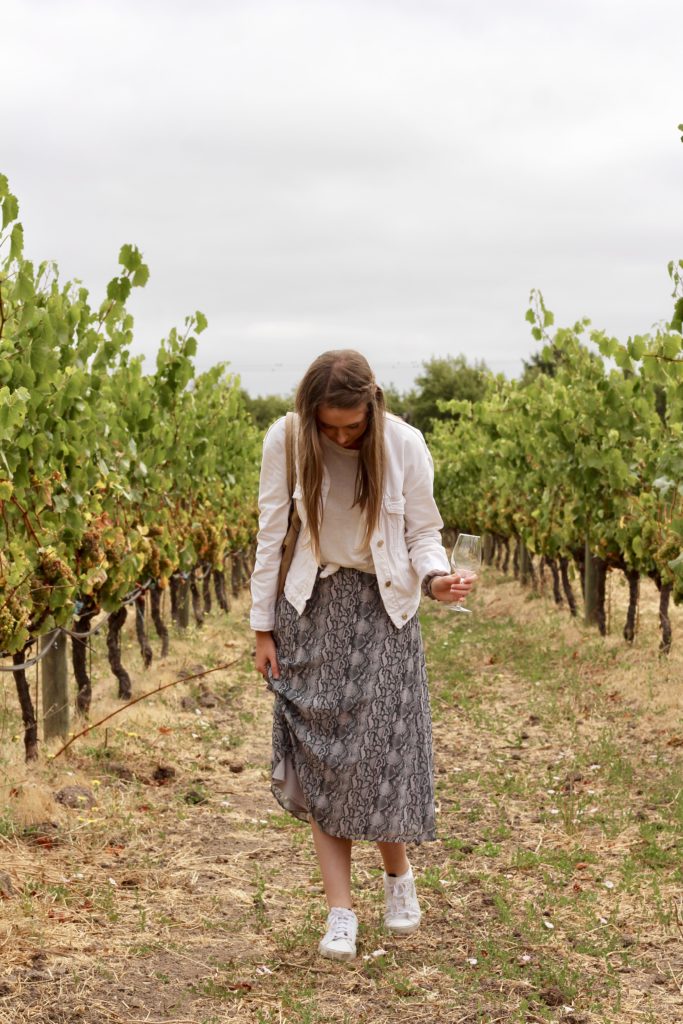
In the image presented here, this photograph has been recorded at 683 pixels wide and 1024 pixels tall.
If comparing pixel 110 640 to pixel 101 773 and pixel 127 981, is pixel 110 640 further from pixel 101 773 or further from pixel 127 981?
pixel 127 981

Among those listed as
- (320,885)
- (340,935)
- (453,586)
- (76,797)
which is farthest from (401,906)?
(76,797)

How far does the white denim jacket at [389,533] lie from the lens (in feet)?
11.2

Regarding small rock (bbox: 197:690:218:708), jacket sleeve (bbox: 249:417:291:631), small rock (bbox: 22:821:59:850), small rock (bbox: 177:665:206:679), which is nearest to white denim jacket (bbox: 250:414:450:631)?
jacket sleeve (bbox: 249:417:291:631)

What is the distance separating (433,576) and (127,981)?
58.6 inches

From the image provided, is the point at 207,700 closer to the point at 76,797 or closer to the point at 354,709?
the point at 76,797

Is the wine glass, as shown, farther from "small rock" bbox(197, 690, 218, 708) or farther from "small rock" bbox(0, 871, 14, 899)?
"small rock" bbox(197, 690, 218, 708)

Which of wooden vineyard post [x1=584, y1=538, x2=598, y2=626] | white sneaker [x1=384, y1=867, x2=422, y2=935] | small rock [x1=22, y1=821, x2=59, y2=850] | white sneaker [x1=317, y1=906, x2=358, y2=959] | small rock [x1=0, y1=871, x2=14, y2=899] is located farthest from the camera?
wooden vineyard post [x1=584, y1=538, x2=598, y2=626]

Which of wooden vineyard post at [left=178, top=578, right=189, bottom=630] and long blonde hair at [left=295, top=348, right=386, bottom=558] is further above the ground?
long blonde hair at [left=295, top=348, right=386, bottom=558]

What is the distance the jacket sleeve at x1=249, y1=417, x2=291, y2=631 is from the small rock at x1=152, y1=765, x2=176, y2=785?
239 cm

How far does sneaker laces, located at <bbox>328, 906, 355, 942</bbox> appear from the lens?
342cm

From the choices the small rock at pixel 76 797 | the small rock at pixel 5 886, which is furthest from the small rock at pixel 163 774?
the small rock at pixel 5 886

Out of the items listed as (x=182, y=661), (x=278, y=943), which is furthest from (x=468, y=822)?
(x=182, y=661)

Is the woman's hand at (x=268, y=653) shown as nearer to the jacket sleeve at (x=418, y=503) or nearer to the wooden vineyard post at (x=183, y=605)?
the jacket sleeve at (x=418, y=503)

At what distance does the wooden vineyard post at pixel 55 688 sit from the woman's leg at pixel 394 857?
120 inches
